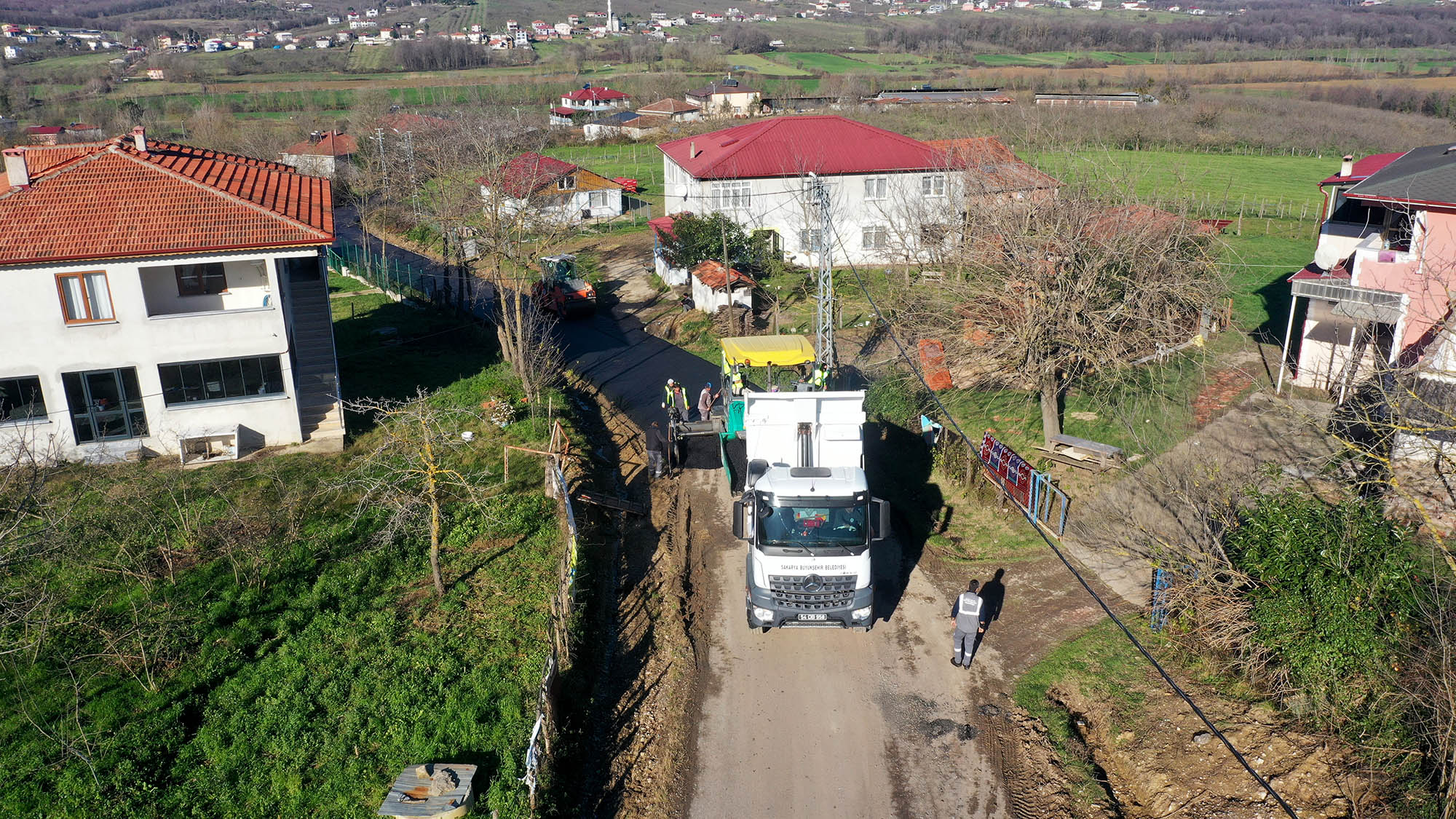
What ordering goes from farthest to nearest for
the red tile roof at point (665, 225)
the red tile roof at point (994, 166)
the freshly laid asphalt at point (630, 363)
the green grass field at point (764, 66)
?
1. the green grass field at point (764, 66)
2. the red tile roof at point (665, 225)
3. the freshly laid asphalt at point (630, 363)
4. the red tile roof at point (994, 166)

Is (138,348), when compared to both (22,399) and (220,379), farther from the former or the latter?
(22,399)

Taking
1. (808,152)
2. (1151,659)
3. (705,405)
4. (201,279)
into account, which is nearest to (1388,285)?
(1151,659)

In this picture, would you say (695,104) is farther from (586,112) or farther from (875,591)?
(875,591)

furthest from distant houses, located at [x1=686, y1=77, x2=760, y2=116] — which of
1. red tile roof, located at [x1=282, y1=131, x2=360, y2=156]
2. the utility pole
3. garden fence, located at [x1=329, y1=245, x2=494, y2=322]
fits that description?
the utility pole

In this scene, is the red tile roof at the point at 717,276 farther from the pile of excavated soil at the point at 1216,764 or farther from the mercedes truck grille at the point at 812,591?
the pile of excavated soil at the point at 1216,764

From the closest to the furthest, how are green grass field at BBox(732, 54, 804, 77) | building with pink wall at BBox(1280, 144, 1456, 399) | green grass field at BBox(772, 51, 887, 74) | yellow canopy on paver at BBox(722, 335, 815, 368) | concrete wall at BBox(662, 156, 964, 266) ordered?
building with pink wall at BBox(1280, 144, 1456, 399), yellow canopy on paver at BBox(722, 335, 815, 368), concrete wall at BBox(662, 156, 964, 266), green grass field at BBox(732, 54, 804, 77), green grass field at BBox(772, 51, 887, 74)

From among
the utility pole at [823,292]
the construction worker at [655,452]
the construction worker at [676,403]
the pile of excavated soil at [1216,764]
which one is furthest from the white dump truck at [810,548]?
the construction worker at [676,403]

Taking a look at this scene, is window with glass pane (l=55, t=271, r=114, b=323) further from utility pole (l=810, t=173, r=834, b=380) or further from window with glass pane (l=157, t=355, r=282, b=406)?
utility pole (l=810, t=173, r=834, b=380)
